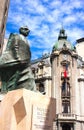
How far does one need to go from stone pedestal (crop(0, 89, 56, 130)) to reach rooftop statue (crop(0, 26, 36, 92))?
0.50 metres

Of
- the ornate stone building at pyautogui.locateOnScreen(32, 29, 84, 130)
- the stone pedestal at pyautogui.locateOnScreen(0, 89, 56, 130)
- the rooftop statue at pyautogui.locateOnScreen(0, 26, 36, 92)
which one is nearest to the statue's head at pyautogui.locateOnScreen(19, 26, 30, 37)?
the rooftop statue at pyautogui.locateOnScreen(0, 26, 36, 92)

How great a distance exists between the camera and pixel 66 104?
4088 centimetres

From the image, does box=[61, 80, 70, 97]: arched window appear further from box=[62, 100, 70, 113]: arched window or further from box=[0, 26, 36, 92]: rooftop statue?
box=[0, 26, 36, 92]: rooftop statue

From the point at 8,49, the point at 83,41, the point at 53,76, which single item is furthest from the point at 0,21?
the point at 83,41

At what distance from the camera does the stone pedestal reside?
6.78 m

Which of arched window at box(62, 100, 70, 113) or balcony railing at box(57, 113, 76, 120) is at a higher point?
arched window at box(62, 100, 70, 113)

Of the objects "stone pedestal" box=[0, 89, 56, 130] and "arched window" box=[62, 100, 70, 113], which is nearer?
"stone pedestal" box=[0, 89, 56, 130]

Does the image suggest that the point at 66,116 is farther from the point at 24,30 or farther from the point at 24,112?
the point at 24,112

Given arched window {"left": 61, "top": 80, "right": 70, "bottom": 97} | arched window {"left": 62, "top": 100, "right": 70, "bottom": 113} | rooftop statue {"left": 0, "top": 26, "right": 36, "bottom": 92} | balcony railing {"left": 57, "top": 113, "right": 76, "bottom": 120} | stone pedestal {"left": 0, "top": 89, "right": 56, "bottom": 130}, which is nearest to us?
stone pedestal {"left": 0, "top": 89, "right": 56, "bottom": 130}

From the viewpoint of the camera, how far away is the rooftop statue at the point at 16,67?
25.2 ft

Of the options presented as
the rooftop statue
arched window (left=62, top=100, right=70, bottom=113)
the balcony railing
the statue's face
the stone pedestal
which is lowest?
the balcony railing

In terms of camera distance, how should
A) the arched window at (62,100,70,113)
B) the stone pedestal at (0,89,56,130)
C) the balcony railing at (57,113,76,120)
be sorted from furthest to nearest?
the arched window at (62,100,70,113)
the balcony railing at (57,113,76,120)
the stone pedestal at (0,89,56,130)

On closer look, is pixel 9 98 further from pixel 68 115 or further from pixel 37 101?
pixel 68 115

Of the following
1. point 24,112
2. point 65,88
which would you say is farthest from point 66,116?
point 24,112
